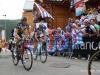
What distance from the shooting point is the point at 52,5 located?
101 ft

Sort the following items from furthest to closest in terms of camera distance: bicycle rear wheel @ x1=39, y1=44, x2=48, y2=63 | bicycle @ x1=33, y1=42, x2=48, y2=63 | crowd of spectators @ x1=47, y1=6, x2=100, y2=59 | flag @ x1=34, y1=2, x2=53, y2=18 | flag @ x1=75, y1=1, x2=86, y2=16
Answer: flag @ x1=34, y1=2, x2=53, y2=18
flag @ x1=75, y1=1, x2=86, y2=16
crowd of spectators @ x1=47, y1=6, x2=100, y2=59
bicycle @ x1=33, y1=42, x2=48, y2=63
bicycle rear wheel @ x1=39, y1=44, x2=48, y2=63

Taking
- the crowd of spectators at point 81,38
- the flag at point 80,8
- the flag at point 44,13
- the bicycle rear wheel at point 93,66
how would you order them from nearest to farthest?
the bicycle rear wheel at point 93,66 < the crowd of spectators at point 81,38 < the flag at point 80,8 < the flag at point 44,13

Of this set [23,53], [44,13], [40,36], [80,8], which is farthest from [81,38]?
[44,13]

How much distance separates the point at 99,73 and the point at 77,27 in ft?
30.5

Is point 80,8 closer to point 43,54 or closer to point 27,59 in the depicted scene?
point 43,54

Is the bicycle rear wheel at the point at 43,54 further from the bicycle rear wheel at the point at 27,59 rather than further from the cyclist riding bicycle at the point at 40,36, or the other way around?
the bicycle rear wheel at the point at 27,59

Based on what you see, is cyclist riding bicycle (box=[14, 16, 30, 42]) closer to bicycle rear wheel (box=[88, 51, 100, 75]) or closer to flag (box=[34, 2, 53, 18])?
bicycle rear wheel (box=[88, 51, 100, 75])

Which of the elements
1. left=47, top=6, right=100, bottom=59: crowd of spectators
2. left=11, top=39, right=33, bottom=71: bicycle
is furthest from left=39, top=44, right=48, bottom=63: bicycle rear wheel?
left=47, top=6, right=100, bottom=59: crowd of spectators

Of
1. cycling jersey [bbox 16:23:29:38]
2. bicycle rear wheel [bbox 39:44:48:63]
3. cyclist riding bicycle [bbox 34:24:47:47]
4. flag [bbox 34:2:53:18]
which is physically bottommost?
bicycle rear wheel [bbox 39:44:48:63]

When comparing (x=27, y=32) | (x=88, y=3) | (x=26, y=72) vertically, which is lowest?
(x=26, y=72)

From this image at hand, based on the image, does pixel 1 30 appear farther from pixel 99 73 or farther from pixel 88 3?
pixel 99 73

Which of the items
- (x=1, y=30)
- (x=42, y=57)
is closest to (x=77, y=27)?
(x=42, y=57)

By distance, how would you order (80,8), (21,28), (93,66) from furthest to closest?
(80,8), (21,28), (93,66)

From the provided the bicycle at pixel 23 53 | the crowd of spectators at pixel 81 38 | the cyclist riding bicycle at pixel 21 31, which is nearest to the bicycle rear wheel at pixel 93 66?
the bicycle at pixel 23 53
